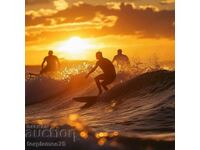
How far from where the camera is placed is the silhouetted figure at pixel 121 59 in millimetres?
3324

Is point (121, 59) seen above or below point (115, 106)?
above

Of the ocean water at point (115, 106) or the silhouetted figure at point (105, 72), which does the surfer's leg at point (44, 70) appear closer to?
the ocean water at point (115, 106)

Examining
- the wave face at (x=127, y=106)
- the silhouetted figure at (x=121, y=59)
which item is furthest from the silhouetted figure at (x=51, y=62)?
the silhouetted figure at (x=121, y=59)

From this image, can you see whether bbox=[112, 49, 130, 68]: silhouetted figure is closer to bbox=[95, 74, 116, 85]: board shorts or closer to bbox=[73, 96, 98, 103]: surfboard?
bbox=[95, 74, 116, 85]: board shorts

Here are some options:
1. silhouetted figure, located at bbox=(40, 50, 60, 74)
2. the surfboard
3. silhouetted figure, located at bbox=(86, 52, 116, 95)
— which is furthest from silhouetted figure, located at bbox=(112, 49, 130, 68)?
silhouetted figure, located at bbox=(40, 50, 60, 74)

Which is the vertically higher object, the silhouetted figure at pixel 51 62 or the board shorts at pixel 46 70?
the silhouetted figure at pixel 51 62

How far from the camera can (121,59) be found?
333cm

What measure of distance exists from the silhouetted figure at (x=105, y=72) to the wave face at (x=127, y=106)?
1.6 inches

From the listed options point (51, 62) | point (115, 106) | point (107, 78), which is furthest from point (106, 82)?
point (51, 62)

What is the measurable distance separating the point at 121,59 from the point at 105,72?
15 centimetres

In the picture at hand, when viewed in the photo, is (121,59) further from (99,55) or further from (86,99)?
(86,99)
